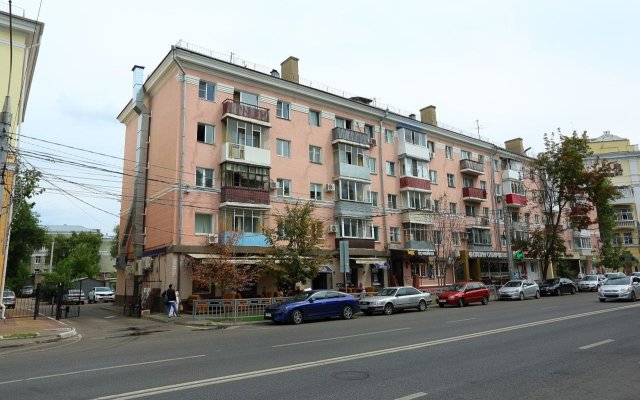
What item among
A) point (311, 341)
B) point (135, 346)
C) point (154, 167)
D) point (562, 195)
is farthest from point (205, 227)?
point (562, 195)

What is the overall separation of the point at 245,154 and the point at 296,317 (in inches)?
545

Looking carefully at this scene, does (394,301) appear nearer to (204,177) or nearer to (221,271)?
(221,271)

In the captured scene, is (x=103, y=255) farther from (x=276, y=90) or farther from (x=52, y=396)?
(x=52, y=396)

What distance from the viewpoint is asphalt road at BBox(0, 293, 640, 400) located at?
6738 mm

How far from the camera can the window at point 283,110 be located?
3362 centimetres

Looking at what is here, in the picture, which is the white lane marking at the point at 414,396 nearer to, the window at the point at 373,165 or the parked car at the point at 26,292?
the window at the point at 373,165

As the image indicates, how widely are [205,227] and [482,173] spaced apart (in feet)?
100

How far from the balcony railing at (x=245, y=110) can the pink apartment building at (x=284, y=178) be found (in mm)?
86

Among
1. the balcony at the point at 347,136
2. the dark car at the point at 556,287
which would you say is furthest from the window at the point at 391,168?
the dark car at the point at 556,287

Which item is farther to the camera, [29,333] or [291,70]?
[291,70]

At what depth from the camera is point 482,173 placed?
47.3 meters

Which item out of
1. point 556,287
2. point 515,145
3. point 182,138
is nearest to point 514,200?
point 515,145

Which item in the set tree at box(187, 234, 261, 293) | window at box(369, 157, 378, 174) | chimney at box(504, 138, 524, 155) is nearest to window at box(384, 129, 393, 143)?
window at box(369, 157, 378, 174)

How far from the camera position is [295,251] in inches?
1024
